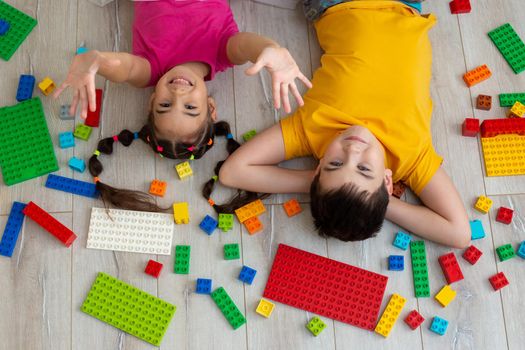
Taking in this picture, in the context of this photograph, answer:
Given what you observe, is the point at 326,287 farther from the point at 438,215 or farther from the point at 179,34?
the point at 179,34

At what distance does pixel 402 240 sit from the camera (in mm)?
1419

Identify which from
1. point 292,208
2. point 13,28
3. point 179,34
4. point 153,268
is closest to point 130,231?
point 153,268

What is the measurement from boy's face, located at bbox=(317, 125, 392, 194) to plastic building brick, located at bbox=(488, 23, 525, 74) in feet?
2.00

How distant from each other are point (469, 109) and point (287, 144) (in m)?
0.57

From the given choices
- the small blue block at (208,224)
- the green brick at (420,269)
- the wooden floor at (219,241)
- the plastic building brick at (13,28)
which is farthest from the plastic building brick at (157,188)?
the green brick at (420,269)

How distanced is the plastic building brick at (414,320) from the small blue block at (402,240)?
0.57 feet

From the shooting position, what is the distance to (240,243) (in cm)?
143

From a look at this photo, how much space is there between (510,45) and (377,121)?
22.5 inches

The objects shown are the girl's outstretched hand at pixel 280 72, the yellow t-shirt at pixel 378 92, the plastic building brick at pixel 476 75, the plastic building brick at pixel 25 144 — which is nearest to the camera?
the girl's outstretched hand at pixel 280 72

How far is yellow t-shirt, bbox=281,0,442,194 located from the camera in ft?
4.39

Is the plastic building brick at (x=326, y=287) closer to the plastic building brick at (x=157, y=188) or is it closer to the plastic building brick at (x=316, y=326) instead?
the plastic building brick at (x=316, y=326)

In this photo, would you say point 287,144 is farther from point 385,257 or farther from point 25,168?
point 25,168

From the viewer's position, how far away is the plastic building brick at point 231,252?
1.41m

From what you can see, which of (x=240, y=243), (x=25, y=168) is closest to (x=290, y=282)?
(x=240, y=243)
